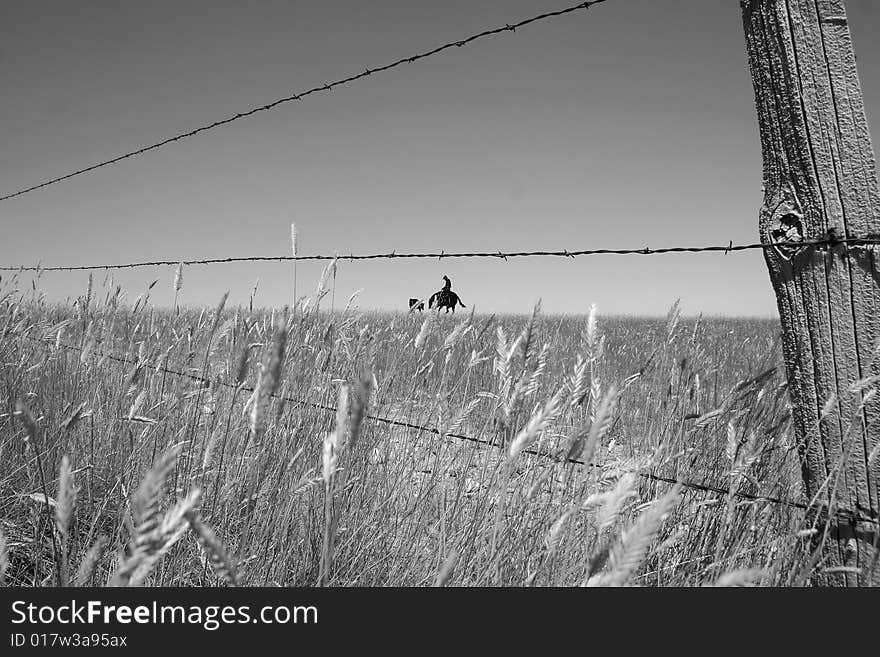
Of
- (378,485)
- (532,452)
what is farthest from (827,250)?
(378,485)

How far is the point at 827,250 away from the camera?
118 cm

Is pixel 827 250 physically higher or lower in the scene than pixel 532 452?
higher

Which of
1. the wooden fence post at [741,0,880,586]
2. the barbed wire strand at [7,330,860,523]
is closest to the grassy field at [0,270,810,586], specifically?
the barbed wire strand at [7,330,860,523]

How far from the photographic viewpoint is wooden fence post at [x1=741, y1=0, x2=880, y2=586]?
3.80ft

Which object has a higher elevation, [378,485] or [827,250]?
[827,250]

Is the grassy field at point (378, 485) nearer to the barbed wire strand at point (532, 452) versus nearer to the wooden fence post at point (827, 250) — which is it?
the barbed wire strand at point (532, 452)

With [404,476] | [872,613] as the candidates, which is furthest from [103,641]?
[872,613]

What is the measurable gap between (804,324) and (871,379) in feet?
0.61

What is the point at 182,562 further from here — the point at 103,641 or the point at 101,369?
the point at 101,369

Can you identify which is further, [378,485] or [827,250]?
[378,485]

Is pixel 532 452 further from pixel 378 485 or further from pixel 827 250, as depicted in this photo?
pixel 827 250

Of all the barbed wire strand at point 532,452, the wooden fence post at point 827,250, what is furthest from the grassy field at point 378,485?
the wooden fence post at point 827,250

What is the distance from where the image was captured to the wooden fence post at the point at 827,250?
116 cm

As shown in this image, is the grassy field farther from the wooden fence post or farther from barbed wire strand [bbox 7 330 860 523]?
the wooden fence post
